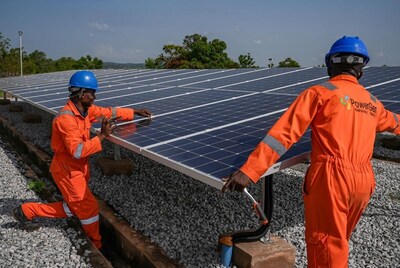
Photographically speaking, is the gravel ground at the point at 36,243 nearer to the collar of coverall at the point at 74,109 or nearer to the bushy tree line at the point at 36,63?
the collar of coverall at the point at 74,109

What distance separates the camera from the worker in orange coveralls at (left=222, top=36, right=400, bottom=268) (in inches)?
115

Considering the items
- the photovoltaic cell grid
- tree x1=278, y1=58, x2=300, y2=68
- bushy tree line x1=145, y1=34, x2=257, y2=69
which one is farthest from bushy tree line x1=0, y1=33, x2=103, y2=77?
the photovoltaic cell grid

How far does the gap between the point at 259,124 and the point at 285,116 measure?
1.76 metres

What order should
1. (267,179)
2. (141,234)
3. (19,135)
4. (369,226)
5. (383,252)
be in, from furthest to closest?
(19,135) < (369,226) < (141,234) < (383,252) < (267,179)

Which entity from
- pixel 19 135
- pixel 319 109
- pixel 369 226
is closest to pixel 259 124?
pixel 319 109

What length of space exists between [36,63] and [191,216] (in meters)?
56.0

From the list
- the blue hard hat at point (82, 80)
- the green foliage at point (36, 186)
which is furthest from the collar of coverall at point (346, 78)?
the green foliage at point (36, 186)

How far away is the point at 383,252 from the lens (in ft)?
15.4

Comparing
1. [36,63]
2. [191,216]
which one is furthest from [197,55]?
[191,216]

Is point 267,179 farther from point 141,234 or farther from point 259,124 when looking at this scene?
point 141,234

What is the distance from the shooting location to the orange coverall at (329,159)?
291 centimetres

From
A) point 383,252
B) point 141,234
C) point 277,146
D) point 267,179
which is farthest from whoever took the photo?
point 141,234

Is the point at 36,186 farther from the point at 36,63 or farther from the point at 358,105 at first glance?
the point at 36,63

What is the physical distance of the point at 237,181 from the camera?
9.71ft
